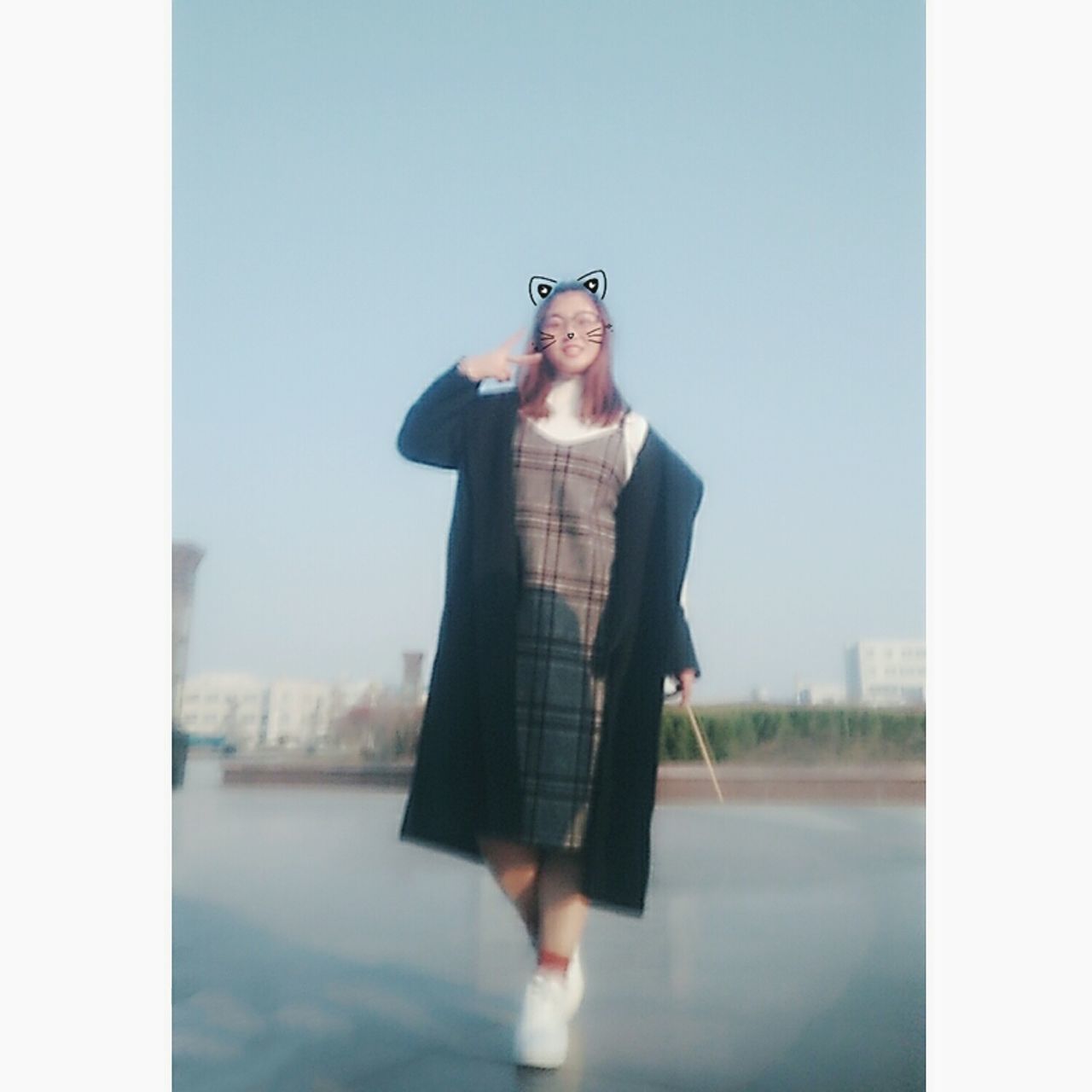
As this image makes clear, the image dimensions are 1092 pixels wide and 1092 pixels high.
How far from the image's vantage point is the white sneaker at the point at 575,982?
2.51 metres

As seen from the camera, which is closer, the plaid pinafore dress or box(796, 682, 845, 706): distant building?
the plaid pinafore dress

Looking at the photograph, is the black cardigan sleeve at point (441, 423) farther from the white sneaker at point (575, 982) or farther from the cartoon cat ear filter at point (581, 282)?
the white sneaker at point (575, 982)

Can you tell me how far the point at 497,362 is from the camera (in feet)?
8.49

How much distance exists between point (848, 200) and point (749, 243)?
0.22 m

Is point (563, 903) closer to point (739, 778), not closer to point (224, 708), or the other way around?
point (739, 778)

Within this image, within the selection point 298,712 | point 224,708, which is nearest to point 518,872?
point 298,712

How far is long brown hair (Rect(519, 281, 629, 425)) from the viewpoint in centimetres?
258

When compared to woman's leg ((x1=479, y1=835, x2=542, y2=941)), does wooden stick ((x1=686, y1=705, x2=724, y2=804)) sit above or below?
above

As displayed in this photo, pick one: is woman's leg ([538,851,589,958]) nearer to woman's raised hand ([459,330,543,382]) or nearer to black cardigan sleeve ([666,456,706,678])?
black cardigan sleeve ([666,456,706,678])

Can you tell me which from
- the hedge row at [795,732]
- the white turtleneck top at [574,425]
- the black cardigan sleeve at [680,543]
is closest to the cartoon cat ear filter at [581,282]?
the white turtleneck top at [574,425]

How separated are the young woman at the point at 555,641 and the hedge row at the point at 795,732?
0.06 m

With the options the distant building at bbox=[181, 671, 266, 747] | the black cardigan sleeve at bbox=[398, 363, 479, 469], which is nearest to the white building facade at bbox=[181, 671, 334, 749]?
the distant building at bbox=[181, 671, 266, 747]
